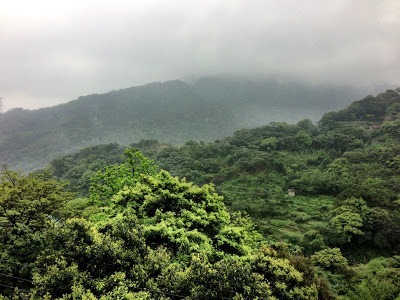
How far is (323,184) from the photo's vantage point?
133ft

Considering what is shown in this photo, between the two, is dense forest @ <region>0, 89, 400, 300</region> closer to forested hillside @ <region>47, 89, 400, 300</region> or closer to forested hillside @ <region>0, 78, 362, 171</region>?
forested hillside @ <region>47, 89, 400, 300</region>

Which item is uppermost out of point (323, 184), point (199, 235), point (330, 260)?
point (199, 235)

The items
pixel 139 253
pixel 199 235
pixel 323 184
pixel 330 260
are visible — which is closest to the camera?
pixel 139 253

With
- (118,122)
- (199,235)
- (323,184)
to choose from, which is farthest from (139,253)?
(118,122)

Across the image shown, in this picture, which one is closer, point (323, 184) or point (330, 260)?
point (330, 260)

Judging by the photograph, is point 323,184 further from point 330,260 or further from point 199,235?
point 199,235

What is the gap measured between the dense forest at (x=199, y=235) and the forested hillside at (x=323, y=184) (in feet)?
0.47

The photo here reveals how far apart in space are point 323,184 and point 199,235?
3177 cm

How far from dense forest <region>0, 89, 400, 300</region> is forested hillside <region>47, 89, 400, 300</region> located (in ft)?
0.47

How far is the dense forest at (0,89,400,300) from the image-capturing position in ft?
33.5

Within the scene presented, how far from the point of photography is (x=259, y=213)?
1407 inches

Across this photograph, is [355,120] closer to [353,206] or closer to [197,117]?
[353,206]

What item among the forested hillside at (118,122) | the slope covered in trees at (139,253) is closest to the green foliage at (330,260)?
the slope covered in trees at (139,253)

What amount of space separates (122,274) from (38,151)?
435 ft
